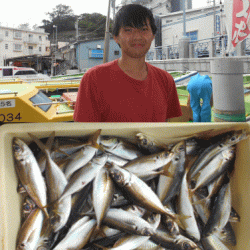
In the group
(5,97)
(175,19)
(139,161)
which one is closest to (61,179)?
(139,161)

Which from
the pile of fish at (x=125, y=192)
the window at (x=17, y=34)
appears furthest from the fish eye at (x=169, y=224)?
the window at (x=17, y=34)

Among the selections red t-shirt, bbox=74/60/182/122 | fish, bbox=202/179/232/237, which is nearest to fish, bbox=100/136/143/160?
fish, bbox=202/179/232/237

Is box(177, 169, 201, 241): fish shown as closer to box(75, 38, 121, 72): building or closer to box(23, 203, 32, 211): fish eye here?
box(23, 203, 32, 211): fish eye

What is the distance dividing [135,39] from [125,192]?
1071mm

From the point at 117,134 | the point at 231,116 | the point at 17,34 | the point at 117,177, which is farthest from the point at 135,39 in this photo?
the point at 17,34

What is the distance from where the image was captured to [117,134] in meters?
1.34

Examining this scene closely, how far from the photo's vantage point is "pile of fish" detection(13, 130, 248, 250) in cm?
117

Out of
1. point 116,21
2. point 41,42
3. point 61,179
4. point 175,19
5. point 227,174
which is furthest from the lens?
point 41,42

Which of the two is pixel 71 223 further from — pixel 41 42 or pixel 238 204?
pixel 41 42

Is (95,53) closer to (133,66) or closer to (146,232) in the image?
(133,66)

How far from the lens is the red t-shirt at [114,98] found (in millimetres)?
1909

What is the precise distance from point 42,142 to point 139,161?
0.48 metres

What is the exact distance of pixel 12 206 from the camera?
1.10m

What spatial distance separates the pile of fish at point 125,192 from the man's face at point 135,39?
30.0 inches
